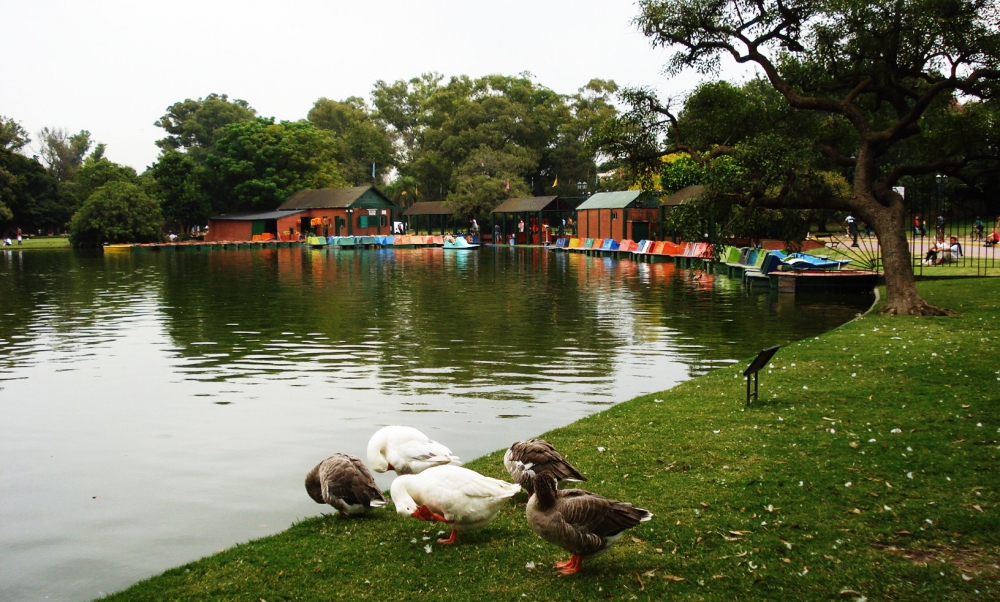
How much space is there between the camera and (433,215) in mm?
85562

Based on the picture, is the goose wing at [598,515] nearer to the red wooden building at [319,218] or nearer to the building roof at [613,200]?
the building roof at [613,200]

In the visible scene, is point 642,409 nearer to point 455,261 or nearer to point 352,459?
point 352,459

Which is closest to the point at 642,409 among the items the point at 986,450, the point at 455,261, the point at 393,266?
the point at 986,450

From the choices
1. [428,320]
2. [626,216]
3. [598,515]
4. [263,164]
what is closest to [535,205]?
[626,216]

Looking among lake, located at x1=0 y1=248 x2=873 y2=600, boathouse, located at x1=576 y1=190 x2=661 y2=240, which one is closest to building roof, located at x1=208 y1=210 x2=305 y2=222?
boathouse, located at x1=576 y1=190 x2=661 y2=240

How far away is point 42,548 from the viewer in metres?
7.62

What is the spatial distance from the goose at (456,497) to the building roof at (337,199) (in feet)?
264

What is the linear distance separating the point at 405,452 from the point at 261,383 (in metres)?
7.24

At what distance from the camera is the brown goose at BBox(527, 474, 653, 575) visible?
19.1 feet

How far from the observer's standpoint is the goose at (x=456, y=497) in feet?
21.5

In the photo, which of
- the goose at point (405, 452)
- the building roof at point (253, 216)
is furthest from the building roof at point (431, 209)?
the goose at point (405, 452)

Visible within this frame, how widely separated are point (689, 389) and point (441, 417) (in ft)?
12.0

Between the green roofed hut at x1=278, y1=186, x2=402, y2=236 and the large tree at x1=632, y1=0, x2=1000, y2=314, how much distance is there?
223ft

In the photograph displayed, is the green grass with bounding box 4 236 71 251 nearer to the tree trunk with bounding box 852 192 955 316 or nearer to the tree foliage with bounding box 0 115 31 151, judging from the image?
the tree foliage with bounding box 0 115 31 151
